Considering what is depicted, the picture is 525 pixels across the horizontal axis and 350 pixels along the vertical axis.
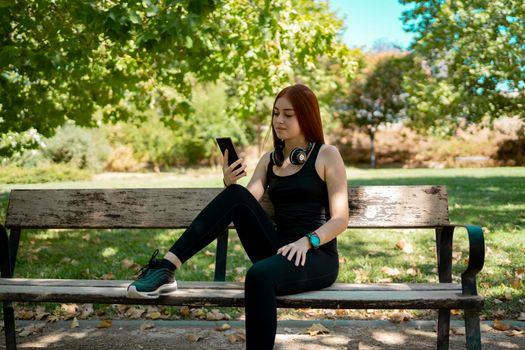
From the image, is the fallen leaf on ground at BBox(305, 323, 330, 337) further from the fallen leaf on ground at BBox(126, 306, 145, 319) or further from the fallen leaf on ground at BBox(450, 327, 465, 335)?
the fallen leaf on ground at BBox(126, 306, 145, 319)

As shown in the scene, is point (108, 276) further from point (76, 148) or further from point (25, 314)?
point (76, 148)

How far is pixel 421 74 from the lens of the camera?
19.5 metres

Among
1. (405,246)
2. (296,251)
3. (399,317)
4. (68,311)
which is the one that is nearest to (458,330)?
(399,317)

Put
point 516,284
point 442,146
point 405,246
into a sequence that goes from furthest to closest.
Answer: point 442,146, point 405,246, point 516,284

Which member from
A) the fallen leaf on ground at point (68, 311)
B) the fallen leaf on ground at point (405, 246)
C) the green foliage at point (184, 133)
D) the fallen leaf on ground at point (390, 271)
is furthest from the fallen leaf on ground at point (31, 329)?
the green foliage at point (184, 133)

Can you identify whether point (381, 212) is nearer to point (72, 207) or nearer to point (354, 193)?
point (354, 193)

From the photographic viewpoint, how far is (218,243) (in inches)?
141

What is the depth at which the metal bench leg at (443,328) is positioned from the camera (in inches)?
129

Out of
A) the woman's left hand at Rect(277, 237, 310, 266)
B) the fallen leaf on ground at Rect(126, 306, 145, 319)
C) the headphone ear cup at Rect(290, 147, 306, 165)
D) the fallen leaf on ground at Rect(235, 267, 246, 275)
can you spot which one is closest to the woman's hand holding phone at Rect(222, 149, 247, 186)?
the headphone ear cup at Rect(290, 147, 306, 165)

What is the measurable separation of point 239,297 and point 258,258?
0.46m

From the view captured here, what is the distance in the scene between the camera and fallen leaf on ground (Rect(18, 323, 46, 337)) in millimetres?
3895

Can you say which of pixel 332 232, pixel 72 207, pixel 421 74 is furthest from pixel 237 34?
pixel 421 74

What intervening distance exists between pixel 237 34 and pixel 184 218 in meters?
4.23

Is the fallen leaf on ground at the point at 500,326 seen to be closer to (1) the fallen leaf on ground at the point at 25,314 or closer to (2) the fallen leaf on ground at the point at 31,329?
(2) the fallen leaf on ground at the point at 31,329
